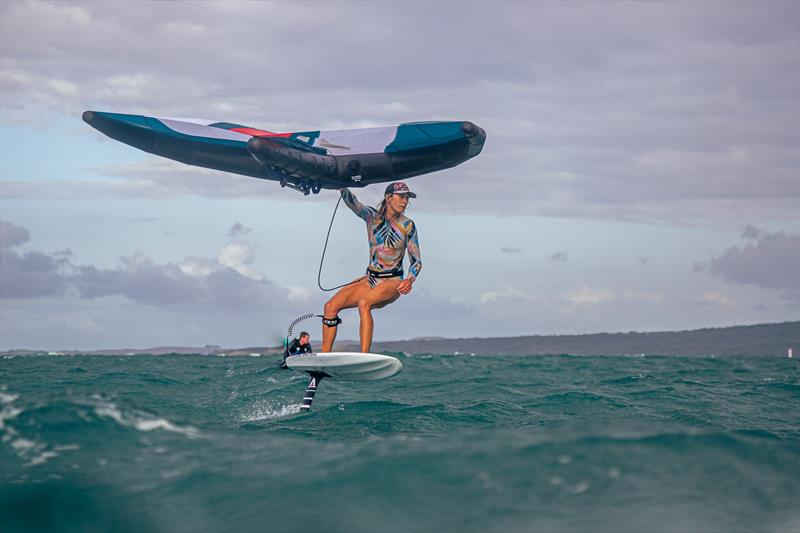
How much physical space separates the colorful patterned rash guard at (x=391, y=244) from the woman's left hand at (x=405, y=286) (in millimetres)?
106

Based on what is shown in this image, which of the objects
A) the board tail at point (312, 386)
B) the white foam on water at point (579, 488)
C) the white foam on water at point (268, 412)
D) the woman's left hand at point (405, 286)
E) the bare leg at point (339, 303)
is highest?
the woman's left hand at point (405, 286)

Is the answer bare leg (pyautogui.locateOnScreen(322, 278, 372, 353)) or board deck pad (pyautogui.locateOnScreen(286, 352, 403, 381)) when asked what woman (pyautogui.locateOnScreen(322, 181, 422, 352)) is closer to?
bare leg (pyautogui.locateOnScreen(322, 278, 372, 353))

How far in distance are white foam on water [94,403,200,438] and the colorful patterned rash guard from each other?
11.6ft

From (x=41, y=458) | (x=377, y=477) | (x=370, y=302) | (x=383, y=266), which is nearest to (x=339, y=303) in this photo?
(x=370, y=302)

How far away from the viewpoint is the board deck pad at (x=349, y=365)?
37.7ft

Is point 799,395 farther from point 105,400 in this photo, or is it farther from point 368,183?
point 105,400

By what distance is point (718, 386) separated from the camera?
23266 mm

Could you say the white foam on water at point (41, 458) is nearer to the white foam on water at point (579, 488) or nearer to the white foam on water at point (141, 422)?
the white foam on water at point (141, 422)

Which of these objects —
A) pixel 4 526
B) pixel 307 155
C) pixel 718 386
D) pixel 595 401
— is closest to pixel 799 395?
pixel 718 386

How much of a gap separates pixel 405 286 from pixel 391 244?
0.64 m

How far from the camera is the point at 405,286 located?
1184 centimetres

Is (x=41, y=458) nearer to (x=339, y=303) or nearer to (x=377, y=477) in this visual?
(x=377, y=477)

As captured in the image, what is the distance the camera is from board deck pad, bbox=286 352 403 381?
452 inches

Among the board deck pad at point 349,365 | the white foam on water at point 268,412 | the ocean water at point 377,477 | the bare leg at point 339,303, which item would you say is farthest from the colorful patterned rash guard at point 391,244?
the white foam on water at point 268,412
